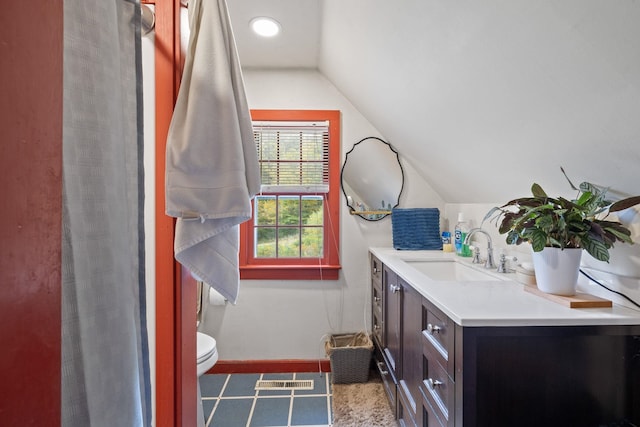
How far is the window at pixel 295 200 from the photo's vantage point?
2.12 metres

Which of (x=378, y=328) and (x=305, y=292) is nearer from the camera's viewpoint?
(x=378, y=328)

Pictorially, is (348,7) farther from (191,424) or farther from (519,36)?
(191,424)

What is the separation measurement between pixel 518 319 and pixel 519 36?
0.80 metres

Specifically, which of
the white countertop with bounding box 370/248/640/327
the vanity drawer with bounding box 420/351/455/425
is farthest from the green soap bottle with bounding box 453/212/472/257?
the vanity drawer with bounding box 420/351/455/425

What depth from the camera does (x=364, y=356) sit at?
191 cm

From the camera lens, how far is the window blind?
7.01 feet

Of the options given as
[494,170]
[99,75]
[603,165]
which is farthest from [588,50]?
[99,75]

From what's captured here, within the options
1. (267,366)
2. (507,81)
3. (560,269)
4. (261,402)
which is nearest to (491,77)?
(507,81)

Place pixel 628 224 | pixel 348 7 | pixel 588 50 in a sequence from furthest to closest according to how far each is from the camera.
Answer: pixel 348 7
pixel 628 224
pixel 588 50

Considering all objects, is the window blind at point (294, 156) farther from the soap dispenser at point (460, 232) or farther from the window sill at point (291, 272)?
the soap dispenser at point (460, 232)

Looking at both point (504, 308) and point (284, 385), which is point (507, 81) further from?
point (284, 385)

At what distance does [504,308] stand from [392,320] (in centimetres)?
79

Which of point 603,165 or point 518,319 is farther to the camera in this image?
point 603,165

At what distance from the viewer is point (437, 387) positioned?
93 centimetres
